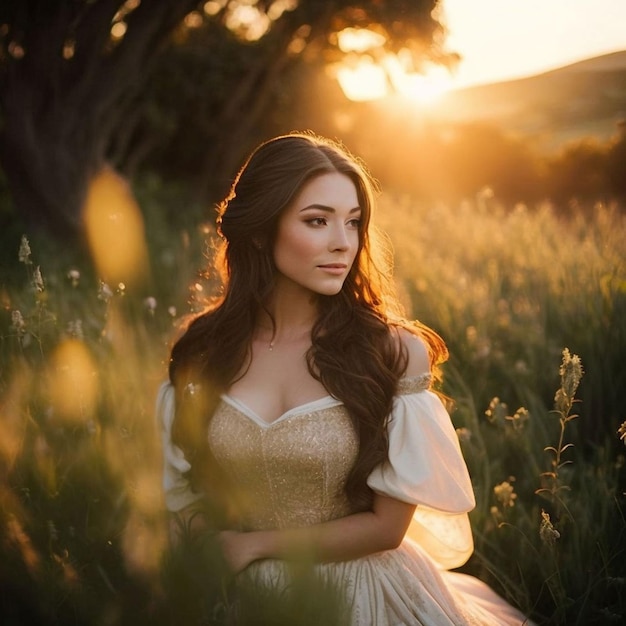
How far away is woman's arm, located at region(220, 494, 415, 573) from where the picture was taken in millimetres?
2148

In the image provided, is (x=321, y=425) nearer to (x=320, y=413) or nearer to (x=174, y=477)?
(x=320, y=413)

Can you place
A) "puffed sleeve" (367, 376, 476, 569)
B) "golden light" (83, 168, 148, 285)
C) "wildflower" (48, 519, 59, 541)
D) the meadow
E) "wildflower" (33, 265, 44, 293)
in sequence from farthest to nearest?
"golden light" (83, 168, 148, 285) → "wildflower" (33, 265, 44, 293) → "puffed sleeve" (367, 376, 476, 569) → "wildflower" (48, 519, 59, 541) → the meadow

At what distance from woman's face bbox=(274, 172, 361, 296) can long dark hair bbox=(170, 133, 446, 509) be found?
4cm

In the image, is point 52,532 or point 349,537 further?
point 349,537

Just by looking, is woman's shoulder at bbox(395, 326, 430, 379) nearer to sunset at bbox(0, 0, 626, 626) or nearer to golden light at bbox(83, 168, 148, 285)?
sunset at bbox(0, 0, 626, 626)

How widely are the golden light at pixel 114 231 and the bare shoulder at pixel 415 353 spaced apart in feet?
5.88

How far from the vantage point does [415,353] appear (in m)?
2.28

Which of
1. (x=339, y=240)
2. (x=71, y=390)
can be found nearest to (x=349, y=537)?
(x=339, y=240)

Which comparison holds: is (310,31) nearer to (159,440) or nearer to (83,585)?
(159,440)

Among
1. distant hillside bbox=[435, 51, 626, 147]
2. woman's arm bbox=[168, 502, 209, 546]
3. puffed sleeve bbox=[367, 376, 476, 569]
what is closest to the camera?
woman's arm bbox=[168, 502, 209, 546]

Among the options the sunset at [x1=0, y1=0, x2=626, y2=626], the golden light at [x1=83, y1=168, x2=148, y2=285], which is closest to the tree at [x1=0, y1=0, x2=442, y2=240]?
the golden light at [x1=83, y1=168, x2=148, y2=285]

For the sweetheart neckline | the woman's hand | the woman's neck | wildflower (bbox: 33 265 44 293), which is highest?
wildflower (bbox: 33 265 44 293)

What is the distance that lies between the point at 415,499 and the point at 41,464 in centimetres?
121

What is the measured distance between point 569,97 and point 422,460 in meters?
2.37
